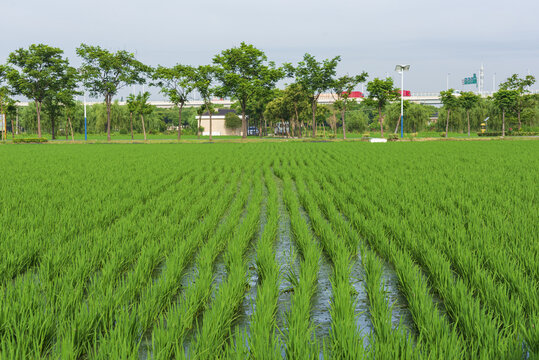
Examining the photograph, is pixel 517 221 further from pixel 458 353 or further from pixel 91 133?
pixel 91 133

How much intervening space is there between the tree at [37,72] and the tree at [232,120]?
36.4 metres

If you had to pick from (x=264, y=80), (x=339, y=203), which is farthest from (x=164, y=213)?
(x=264, y=80)

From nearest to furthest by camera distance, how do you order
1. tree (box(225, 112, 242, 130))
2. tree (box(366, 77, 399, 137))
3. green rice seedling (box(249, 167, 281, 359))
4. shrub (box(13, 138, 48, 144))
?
green rice seedling (box(249, 167, 281, 359)), shrub (box(13, 138, 48, 144)), tree (box(366, 77, 399, 137)), tree (box(225, 112, 242, 130))

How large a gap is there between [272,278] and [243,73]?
141 feet

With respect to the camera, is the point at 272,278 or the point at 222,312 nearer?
the point at 222,312

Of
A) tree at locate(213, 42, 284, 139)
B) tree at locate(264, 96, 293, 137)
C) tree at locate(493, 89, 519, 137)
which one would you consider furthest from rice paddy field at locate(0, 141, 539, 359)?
tree at locate(264, 96, 293, 137)

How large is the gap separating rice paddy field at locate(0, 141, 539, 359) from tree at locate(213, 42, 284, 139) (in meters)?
36.1

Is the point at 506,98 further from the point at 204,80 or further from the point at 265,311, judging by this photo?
the point at 265,311

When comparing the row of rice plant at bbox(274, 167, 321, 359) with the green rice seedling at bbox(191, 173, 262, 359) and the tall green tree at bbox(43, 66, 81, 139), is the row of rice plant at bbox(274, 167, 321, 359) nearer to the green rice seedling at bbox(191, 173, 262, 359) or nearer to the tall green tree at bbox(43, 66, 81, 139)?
the green rice seedling at bbox(191, 173, 262, 359)

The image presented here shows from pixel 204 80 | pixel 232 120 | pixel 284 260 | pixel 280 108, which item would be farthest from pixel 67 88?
pixel 284 260

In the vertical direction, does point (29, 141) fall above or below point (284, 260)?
above

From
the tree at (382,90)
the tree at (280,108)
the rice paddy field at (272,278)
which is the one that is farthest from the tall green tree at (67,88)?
the rice paddy field at (272,278)

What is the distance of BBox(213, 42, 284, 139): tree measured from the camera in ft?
139

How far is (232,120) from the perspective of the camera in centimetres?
7931
